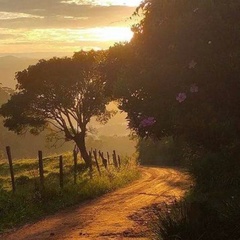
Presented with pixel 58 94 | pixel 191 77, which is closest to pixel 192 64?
pixel 191 77

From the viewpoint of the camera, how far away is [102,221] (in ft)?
46.3

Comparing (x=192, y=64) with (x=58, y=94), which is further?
(x=58, y=94)

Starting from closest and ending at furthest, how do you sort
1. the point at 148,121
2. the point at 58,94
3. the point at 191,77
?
the point at 191,77, the point at 148,121, the point at 58,94

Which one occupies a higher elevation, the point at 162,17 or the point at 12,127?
the point at 162,17

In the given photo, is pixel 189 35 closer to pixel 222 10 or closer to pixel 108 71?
pixel 222 10

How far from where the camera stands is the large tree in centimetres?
3547

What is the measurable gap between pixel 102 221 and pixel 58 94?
2281cm

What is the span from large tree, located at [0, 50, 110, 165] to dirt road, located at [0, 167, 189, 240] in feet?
55.7

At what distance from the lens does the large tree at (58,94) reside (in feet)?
116

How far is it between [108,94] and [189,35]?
595 cm

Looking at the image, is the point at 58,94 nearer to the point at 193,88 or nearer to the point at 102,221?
the point at 102,221

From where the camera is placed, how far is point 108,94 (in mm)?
16531

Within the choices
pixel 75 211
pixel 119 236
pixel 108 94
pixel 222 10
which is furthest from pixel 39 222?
pixel 222 10

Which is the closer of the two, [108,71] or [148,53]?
[148,53]
